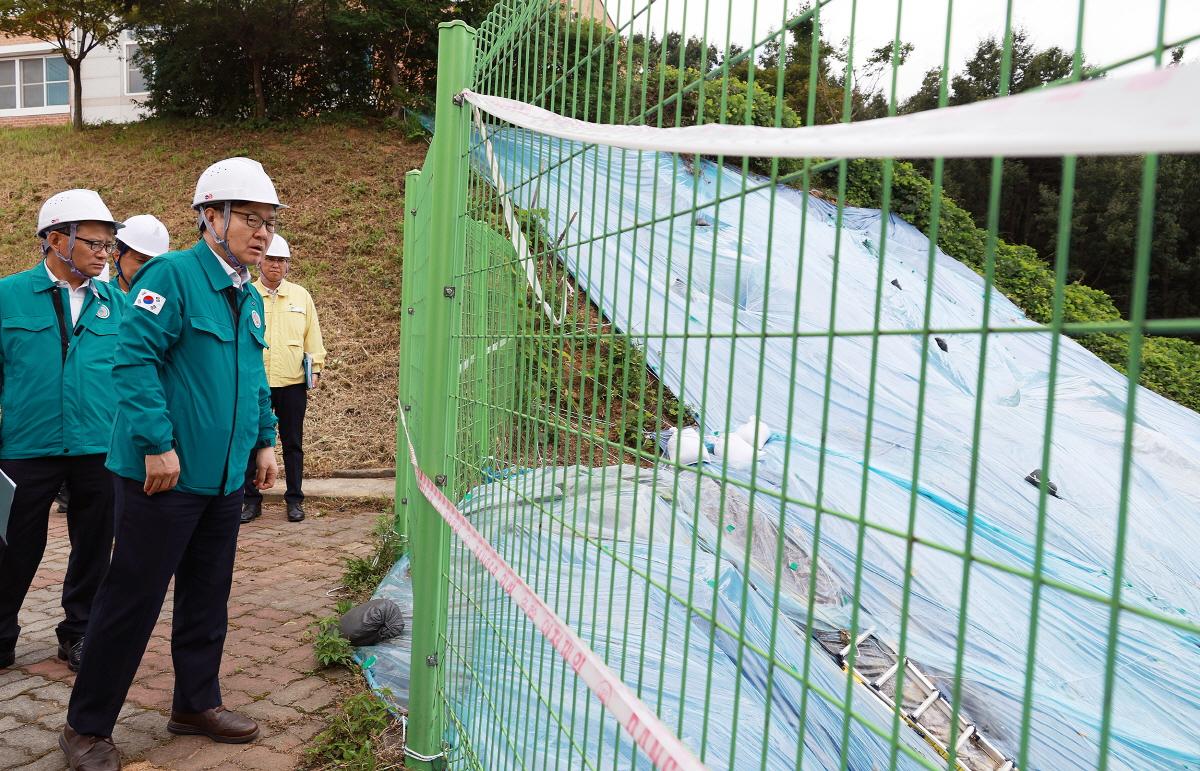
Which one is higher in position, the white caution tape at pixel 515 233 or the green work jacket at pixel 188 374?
the white caution tape at pixel 515 233

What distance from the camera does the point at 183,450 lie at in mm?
3129

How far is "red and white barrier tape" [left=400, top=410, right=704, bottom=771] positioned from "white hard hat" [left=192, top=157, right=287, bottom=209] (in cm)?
160

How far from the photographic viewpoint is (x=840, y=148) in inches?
32.0

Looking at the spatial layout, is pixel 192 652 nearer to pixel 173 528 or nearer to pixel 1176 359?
pixel 173 528

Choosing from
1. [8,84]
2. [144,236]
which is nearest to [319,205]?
[144,236]

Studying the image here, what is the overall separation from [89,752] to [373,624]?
4.40 feet

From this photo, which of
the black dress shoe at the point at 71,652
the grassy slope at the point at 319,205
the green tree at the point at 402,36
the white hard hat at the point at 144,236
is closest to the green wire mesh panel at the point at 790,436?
the black dress shoe at the point at 71,652

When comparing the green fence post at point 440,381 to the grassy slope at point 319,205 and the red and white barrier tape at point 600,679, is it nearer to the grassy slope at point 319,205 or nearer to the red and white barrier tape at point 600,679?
the red and white barrier tape at point 600,679

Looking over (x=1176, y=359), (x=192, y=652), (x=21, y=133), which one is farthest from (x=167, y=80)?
(x=1176, y=359)

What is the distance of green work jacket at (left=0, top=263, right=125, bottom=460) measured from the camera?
3.91 metres

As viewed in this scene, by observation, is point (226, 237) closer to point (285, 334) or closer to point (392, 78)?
point (285, 334)

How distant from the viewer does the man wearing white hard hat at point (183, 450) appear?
301 centimetres

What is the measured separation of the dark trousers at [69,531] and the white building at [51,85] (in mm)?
27487

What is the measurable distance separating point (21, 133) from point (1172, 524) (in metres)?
24.1
